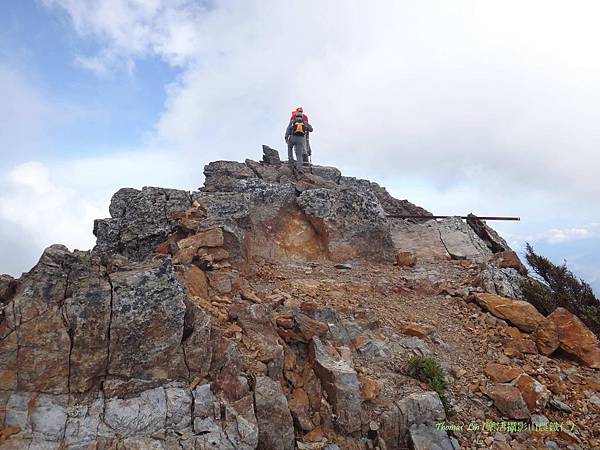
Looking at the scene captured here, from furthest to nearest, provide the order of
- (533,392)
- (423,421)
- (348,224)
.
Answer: (348,224) < (533,392) < (423,421)

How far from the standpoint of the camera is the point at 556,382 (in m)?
8.96

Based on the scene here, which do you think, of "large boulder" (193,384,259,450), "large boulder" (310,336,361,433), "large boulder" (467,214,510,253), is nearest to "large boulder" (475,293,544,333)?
"large boulder" (310,336,361,433)

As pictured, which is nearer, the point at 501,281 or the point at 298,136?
the point at 501,281

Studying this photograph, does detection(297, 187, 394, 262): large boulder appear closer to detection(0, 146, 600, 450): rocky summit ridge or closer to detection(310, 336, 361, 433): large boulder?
detection(0, 146, 600, 450): rocky summit ridge

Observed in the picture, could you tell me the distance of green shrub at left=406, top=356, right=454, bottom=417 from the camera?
8461mm

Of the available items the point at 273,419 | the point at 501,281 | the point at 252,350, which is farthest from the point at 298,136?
the point at 273,419

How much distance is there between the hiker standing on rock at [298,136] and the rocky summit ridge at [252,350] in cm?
746

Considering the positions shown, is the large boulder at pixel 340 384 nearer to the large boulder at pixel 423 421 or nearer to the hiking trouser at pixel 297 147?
the large boulder at pixel 423 421

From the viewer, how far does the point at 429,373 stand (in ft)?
28.6

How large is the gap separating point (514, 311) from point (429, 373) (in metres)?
3.83

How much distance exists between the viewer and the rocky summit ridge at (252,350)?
21.3 feet

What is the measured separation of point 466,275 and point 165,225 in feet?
33.5

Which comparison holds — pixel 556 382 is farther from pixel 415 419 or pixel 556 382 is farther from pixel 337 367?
pixel 337 367

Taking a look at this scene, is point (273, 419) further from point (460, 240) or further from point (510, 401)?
point (460, 240)
